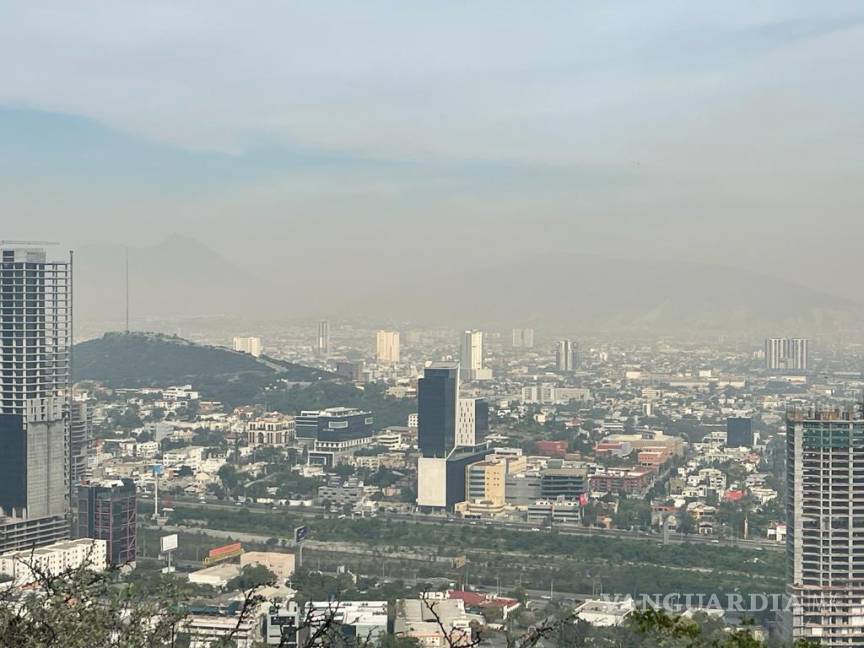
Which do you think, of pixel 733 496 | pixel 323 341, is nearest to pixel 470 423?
pixel 733 496

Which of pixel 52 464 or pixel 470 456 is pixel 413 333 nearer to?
pixel 470 456

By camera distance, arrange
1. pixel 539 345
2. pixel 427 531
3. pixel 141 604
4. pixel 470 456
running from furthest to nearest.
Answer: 1. pixel 539 345
2. pixel 470 456
3. pixel 427 531
4. pixel 141 604

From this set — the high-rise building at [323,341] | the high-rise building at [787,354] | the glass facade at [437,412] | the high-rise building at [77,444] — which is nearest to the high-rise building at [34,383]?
the high-rise building at [77,444]

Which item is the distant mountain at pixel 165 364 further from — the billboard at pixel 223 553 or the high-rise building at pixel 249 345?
the billboard at pixel 223 553

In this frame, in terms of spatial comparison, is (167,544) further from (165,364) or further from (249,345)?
(249,345)

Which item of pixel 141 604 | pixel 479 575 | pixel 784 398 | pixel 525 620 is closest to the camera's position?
pixel 141 604

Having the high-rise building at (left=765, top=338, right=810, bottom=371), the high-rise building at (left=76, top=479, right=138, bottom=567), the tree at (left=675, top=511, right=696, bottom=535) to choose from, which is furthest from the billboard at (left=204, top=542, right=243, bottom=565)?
the high-rise building at (left=765, top=338, right=810, bottom=371)

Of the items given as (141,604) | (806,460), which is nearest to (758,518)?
(806,460)
